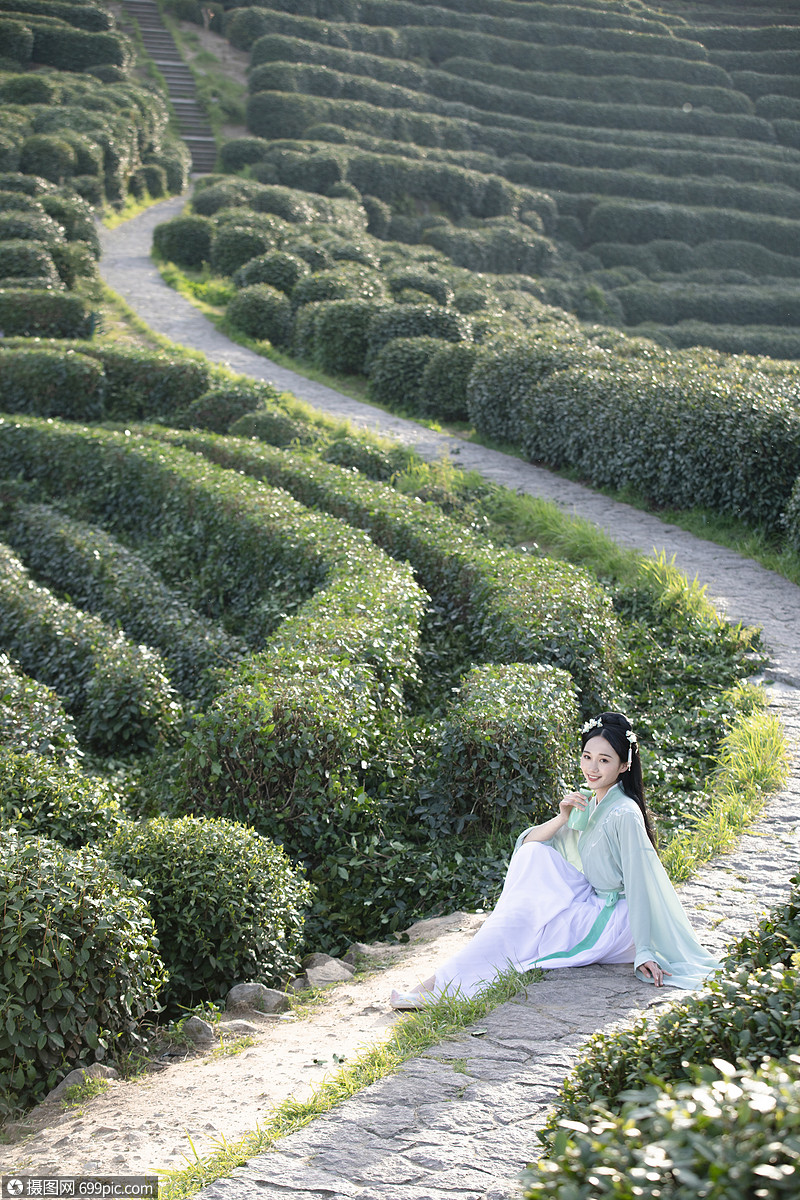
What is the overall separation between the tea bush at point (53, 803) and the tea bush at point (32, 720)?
416 millimetres

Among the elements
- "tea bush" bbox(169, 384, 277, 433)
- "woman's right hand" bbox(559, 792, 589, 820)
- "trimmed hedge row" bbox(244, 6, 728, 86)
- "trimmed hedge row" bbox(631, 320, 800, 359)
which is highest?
"trimmed hedge row" bbox(244, 6, 728, 86)

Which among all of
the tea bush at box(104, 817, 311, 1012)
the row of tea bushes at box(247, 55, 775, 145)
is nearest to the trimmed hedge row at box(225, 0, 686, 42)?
the row of tea bushes at box(247, 55, 775, 145)

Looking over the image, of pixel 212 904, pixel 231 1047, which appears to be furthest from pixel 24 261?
pixel 231 1047

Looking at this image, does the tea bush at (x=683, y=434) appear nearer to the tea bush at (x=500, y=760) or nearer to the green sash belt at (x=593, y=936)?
the tea bush at (x=500, y=760)


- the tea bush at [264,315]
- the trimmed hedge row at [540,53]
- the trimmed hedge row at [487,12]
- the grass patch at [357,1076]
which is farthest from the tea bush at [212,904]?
the trimmed hedge row at [487,12]

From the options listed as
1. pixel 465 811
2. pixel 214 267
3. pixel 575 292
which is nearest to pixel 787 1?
pixel 575 292

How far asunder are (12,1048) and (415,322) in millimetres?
12933

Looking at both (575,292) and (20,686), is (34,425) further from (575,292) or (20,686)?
(575,292)

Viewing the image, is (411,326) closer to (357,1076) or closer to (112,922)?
(112,922)

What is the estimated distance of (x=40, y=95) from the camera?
88.6 ft

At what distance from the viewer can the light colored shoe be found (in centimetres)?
398

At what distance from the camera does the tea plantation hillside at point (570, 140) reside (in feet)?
90.3

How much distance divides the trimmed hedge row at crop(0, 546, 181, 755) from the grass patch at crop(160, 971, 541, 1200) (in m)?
3.95

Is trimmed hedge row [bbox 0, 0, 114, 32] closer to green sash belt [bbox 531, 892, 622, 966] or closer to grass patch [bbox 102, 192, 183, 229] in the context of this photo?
grass patch [bbox 102, 192, 183, 229]
